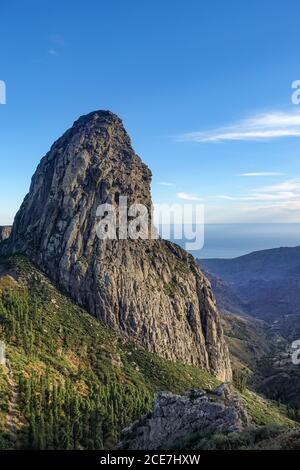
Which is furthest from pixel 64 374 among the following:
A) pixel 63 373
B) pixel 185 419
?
pixel 185 419

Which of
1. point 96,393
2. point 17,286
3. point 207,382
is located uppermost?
point 17,286

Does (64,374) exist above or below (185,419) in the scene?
below

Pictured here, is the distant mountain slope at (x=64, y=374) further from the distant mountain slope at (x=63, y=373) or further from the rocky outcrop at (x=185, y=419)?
the rocky outcrop at (x=185, y=419)

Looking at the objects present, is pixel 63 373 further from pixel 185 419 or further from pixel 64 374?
pixel 185 419

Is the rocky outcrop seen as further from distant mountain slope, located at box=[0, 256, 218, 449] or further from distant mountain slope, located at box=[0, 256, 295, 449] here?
distant mountain slope, located at box=[0, 256, 218, 449]

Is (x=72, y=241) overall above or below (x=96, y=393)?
above

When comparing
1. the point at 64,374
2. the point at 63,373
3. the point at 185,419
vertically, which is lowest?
the point at 64,374
